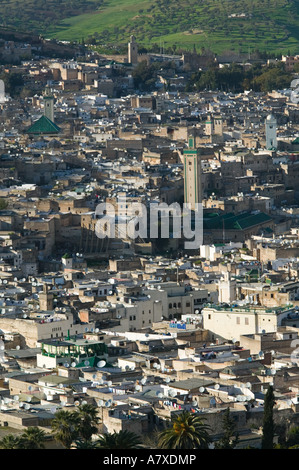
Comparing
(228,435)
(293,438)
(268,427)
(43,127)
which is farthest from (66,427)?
(43,127)

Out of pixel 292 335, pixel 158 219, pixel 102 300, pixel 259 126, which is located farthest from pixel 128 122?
pixel 292 335

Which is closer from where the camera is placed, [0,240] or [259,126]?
[0,240]

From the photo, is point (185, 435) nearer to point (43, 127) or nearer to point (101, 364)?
point (101, 364)

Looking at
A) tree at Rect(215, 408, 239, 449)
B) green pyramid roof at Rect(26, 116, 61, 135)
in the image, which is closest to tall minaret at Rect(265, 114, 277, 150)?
green pyramid roof at Rect(26, 116, 61, 135)

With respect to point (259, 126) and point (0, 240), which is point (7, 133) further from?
point (0, 240)

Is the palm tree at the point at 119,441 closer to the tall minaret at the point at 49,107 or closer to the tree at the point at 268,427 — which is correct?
the tree at the point at 268,427

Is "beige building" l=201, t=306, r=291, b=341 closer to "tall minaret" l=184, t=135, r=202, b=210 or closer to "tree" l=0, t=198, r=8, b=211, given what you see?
"tree" l=0, t=198, r=8, b=211

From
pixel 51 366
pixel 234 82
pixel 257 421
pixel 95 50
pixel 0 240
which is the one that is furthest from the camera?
pixel 95 50
